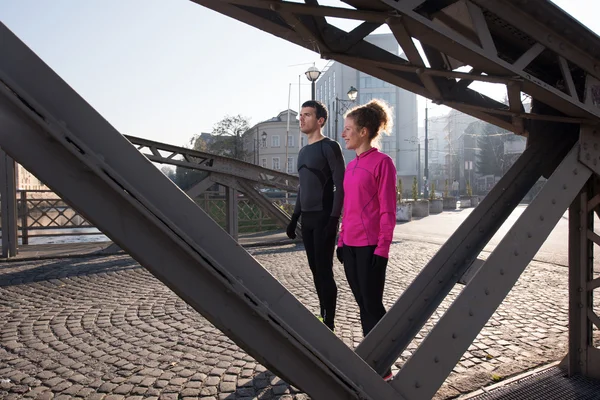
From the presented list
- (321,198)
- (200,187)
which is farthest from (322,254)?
(200,187)

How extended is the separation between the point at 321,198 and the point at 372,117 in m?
0.80

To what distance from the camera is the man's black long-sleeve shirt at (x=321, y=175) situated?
3607 millimetres

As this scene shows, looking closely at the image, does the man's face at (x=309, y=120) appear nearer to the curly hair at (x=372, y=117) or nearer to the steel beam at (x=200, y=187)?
the curly hair at (x=372, y=117)

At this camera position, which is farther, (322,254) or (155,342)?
(155,342)

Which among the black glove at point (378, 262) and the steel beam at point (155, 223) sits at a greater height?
the steel beam at point (155, 223)

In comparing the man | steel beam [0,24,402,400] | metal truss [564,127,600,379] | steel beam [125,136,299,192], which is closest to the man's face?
the man

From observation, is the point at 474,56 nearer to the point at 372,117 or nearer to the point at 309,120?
the point at 372,117

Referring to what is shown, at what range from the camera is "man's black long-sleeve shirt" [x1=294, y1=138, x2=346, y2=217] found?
142 inches

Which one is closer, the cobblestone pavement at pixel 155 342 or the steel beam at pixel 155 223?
the steel beam at pixel 155 223

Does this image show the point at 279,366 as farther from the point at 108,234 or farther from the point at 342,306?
the point at 342,306

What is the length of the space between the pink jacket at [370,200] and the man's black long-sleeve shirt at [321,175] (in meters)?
0.47

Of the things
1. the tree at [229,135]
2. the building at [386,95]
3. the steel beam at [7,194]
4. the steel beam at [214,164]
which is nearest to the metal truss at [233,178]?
the steel beam at [214,164]

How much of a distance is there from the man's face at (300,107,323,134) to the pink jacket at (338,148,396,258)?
0.73 m

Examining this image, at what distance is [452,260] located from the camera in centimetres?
270
